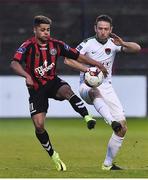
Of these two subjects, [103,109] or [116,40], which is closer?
[103,109]

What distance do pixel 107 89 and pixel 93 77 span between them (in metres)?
0.53

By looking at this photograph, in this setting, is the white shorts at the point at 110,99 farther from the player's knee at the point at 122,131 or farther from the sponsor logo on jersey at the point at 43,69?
the sponsor logo on jersey at the point at 43,69

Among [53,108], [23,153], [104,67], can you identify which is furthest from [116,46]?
[53,108]

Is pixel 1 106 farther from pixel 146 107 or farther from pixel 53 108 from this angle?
pixel 146 107

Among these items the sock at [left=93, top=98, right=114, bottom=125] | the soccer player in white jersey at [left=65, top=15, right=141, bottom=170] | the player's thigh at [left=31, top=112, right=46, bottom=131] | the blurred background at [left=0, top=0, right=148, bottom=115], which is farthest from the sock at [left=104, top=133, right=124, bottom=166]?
the blurred background at [left=0, top=0, right=148, bottom=115]

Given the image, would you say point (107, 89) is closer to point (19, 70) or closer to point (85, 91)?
point (85, 91)

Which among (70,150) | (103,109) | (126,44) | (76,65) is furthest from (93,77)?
(70,150)

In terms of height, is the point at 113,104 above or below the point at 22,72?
below

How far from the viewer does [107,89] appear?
11188 mm

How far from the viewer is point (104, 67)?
11.1m

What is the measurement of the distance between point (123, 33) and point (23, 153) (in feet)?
40.8

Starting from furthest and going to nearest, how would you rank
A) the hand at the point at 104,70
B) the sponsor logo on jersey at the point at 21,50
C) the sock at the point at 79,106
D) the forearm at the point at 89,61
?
the hand at the point at 104,70 < the forearm at the point at 89,61 < the sponsor logo on jersey at the point at 21,50 < the sock at the point at 79,106

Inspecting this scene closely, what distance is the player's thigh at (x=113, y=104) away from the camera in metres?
11.1

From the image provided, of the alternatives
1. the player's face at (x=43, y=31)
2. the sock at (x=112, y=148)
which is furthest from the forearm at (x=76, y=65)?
the sock at (x=112, y=148)
